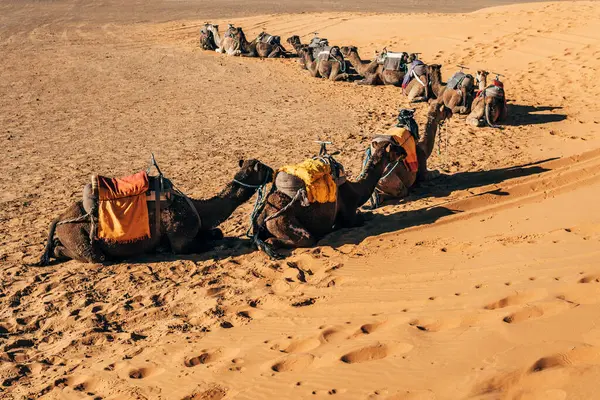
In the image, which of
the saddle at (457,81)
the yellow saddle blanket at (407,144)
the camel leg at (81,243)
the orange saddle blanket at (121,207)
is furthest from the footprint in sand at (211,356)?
the saddle at (457,81)

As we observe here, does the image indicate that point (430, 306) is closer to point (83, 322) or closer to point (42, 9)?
point (83, 322)

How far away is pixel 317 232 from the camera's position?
9.12 metres

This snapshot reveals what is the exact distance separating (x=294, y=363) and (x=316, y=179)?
10.2 feet

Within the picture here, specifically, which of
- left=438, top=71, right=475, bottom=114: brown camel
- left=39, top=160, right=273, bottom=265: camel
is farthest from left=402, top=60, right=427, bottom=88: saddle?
left=39, top=160, right=273, bottom=265: camel

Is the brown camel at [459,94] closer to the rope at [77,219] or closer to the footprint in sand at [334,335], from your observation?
the rope at [77,219]

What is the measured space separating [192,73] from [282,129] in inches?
297

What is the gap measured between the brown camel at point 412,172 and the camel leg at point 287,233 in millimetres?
2057

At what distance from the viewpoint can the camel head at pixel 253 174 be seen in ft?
29.3

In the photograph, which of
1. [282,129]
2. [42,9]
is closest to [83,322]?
[282,129]

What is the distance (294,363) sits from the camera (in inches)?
238

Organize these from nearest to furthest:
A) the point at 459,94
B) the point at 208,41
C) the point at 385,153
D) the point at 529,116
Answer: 1. the point at 385,153
2. the point at 529,116
3. the point at 459,94
4. the point at 208,41

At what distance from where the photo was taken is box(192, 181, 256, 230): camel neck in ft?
29.3

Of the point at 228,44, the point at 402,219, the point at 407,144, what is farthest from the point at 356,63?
the point at 402,219

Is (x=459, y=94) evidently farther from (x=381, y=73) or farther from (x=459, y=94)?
(x=381, y=73)
